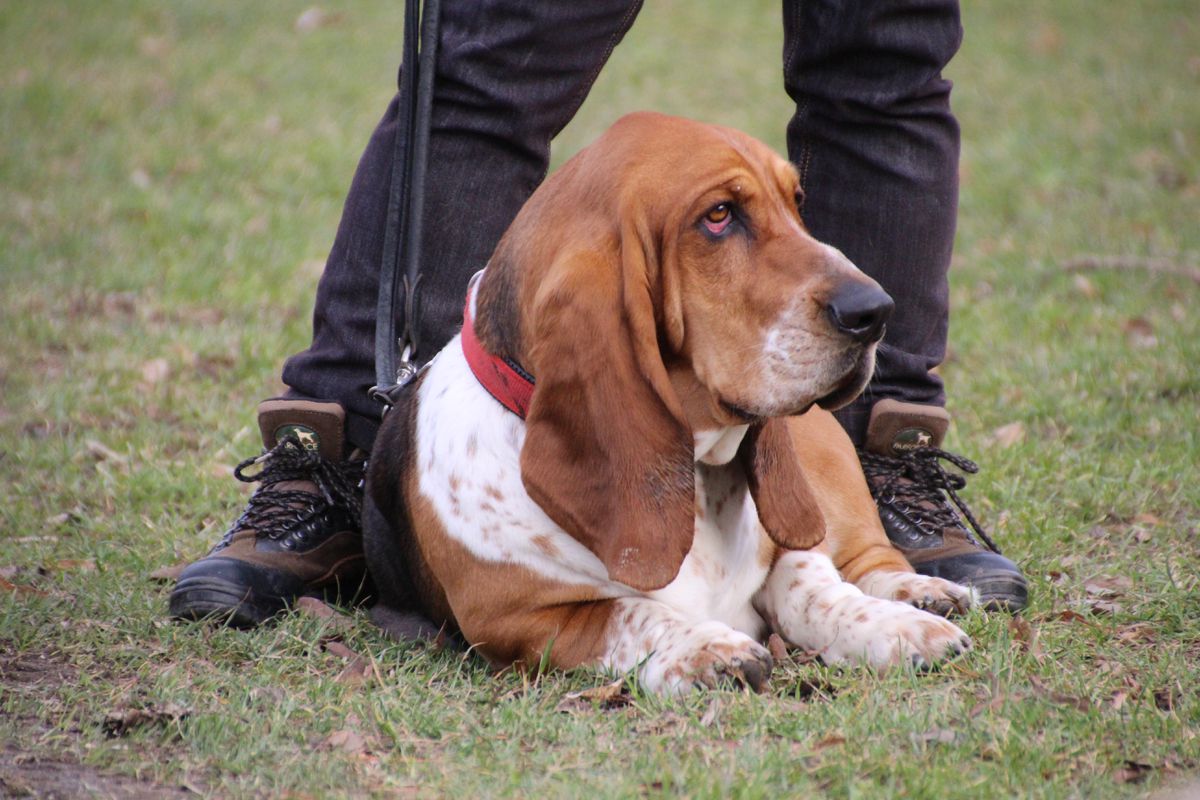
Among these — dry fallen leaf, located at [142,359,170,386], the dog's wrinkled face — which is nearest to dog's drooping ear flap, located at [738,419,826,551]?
the dog's wrinkled face

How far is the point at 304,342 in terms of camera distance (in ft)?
19.8

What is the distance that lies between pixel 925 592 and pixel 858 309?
85 cm

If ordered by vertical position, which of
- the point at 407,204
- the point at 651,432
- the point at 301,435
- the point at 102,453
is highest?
the point at 407,204

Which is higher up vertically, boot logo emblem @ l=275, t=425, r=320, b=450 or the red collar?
the red collar

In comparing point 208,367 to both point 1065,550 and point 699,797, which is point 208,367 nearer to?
point 1065,550

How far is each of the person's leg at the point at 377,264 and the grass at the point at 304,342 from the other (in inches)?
9.3

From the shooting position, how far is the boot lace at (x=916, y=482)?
3.72m

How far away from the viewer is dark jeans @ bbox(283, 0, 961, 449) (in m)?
3.50

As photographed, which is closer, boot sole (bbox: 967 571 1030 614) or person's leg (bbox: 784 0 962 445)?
boot sole (bbox: 967 571 1030 614)

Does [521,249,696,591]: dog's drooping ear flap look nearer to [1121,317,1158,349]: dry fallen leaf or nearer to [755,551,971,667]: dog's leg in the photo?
[755,551,971,667]: dog's leg

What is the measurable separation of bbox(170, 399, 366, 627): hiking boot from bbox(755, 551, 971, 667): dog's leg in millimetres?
1125

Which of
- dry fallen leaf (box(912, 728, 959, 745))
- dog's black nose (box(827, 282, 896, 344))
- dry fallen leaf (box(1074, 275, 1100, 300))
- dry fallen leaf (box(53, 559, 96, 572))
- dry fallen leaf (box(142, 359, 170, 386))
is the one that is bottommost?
dry fallen leaf (box(142, 359, 170, 386))

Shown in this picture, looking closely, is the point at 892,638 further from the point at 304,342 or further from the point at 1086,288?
the point at 1086,288

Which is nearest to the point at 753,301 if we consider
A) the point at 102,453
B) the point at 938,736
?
the point at 938,736
